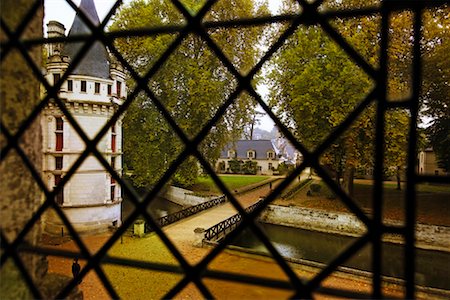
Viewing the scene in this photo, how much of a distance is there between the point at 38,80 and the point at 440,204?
1896 cm

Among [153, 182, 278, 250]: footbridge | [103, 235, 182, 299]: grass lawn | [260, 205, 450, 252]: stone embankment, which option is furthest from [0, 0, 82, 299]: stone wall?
[260, 205, 450, 252]: stone embankment

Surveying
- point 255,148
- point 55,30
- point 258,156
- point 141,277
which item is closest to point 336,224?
point 141,277

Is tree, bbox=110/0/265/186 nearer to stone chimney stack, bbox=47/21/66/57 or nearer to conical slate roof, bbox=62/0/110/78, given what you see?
conical slate roof, bbox=62/0/110/78

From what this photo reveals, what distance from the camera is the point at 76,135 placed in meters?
13.9

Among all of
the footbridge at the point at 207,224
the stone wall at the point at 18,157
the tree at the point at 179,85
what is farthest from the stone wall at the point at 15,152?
the tree at the point at 179,85

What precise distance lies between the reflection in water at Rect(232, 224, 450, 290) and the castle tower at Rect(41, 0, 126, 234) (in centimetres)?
615

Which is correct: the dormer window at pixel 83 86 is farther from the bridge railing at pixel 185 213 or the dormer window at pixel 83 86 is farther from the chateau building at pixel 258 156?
the chateau building at pixel 258 156

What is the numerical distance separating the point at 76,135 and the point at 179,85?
607 centimetres

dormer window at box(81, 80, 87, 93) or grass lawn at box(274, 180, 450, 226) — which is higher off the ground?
dormer window at box(81, 80, 87, 93)

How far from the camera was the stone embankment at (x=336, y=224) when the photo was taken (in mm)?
13484

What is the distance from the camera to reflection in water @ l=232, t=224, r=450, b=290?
10.9 metres

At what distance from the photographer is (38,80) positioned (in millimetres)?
1557

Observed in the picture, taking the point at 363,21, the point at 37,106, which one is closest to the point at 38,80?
the point at 37,106

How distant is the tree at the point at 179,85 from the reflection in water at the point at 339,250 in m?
6.08
